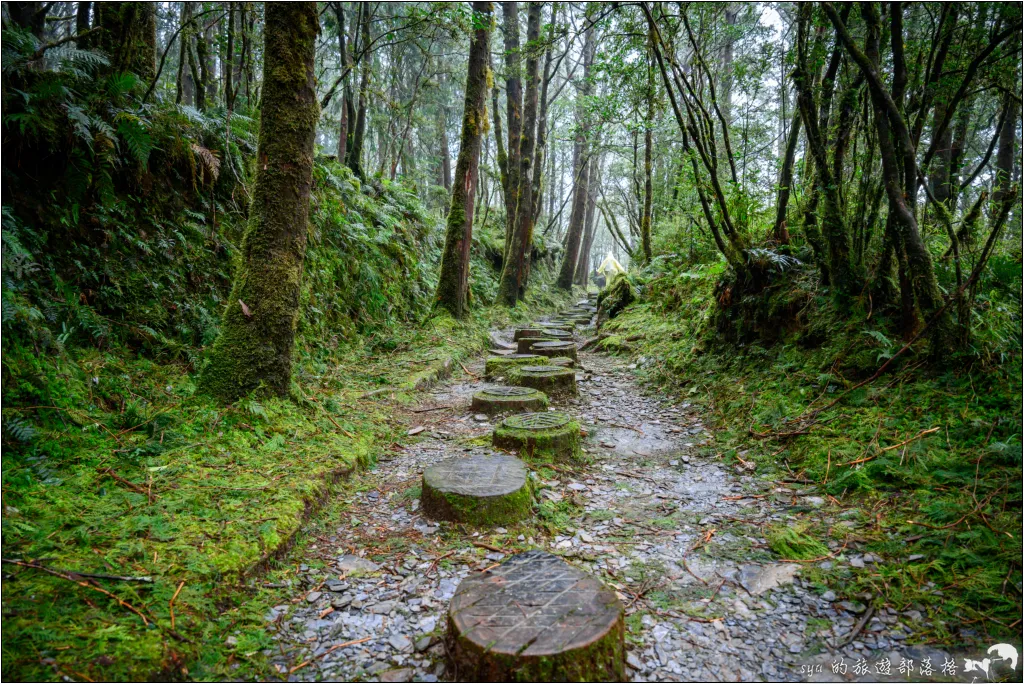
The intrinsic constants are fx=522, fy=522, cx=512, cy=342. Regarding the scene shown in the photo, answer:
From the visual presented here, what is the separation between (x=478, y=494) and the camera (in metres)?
3.44

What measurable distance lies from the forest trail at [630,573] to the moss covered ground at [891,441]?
0.18 meters

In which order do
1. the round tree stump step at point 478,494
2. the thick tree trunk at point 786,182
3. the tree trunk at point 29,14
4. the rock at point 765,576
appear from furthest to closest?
1. the thick tree trunk at point 786,182
2. the tree trunk at point 29,14
3. the round tree stump step at point 478,494
4. the rock at point 765,576

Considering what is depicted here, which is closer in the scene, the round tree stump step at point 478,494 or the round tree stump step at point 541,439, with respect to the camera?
the round tree stump step at point 478,494

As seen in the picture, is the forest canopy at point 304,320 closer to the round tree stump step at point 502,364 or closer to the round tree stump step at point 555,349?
the round tree stump step at point 502,364

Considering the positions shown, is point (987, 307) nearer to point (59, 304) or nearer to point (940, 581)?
point (940, 581)

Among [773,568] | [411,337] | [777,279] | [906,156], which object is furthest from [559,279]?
[773,568]

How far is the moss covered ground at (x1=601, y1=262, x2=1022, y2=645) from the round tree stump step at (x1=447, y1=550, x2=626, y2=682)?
57.9 inches

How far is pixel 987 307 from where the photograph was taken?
175 inches

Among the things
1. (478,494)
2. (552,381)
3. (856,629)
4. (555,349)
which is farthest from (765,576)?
(555,349)

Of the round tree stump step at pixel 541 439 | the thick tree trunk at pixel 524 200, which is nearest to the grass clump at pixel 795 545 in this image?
the round tree stump step at pixel 541 439

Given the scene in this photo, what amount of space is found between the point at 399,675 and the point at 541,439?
2.46 m

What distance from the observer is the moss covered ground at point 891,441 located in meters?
2.61

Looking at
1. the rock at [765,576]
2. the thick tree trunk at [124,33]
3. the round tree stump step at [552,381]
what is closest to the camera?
the rock at [765,576]

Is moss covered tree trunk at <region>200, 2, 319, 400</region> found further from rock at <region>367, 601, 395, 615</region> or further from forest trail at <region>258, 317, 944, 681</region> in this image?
rock at <region>367, 601, 395, 615</region>
